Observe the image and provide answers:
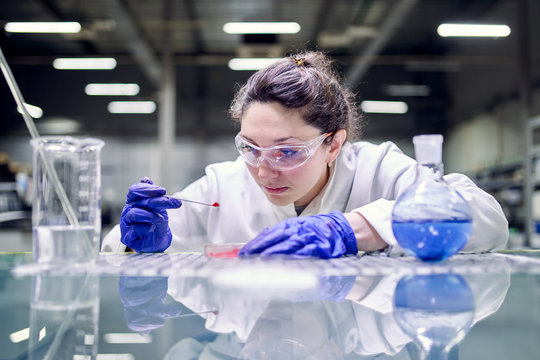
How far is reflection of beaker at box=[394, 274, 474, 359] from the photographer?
47cm

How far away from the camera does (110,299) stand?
0.53m

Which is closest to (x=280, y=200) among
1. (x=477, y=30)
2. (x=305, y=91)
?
(x=305, y=91)

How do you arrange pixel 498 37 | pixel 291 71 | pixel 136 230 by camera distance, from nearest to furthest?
pixel 136 230 < pixel 291 71 < pixel 498 37

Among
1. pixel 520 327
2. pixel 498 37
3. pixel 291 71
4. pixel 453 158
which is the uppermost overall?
pixel 498 37

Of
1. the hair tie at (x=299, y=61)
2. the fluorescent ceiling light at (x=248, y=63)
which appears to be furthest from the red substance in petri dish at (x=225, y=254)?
the fluorescent ceiling light at (x=248, y=63)

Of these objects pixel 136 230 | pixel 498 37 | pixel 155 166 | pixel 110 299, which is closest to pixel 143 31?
pixel 155 166

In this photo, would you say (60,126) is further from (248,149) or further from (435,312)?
(435,312)

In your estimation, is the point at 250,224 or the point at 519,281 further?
the point at 250,224

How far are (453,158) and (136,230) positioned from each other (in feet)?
28.5

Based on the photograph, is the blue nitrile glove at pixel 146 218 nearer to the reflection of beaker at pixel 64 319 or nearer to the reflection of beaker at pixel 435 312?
the reflection of beaker at pixel 64 319

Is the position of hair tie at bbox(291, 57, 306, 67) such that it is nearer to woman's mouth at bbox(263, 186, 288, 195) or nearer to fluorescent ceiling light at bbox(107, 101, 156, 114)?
woman's mouth at bbox(263, 186, 288, 195)

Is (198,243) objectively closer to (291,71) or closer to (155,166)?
(291,71)

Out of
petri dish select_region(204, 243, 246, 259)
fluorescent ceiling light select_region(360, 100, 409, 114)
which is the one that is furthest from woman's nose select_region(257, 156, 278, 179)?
fluorescent ceiling light select_region(360, 100, 409, 114)

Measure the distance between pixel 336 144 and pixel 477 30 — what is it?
616 centimetres
